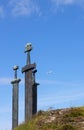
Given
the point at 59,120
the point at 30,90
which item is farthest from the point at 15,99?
the point at 59,120

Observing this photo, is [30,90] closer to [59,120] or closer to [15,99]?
[15,99]

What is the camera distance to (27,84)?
56.3 feet

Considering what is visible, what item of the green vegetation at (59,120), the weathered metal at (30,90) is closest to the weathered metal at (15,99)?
the weathered metal at (30,90)

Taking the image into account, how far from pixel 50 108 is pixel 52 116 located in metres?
0.72

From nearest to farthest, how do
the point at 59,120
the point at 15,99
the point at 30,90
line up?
the point at 59,120
the point at 30,90
the point at 15,99

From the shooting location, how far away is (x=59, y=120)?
42.8 feet

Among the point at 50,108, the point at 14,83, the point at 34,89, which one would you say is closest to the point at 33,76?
the point at 34,89

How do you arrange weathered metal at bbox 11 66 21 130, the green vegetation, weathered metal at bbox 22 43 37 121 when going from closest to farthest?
1. the green vegetation
2. weathered metal at bbox 22 43 37 121
3. weathered metal at bbox 11 66 21 130

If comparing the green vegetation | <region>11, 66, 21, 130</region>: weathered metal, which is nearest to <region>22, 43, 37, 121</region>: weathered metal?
<region>11, 66, 21, 130</region>: weathered metal

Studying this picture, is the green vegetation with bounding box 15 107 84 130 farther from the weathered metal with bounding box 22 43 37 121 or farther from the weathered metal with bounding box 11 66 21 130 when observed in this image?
the weathered metal with bounding box 11 66 21 130

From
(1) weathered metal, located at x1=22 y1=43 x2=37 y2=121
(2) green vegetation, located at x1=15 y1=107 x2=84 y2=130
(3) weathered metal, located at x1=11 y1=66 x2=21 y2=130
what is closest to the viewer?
(2) green vegetation, located at x1=15 y1=107 x2=84 y2=130

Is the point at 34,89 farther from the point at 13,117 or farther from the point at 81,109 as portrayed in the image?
the point at 81,109

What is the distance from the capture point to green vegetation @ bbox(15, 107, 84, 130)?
12555mm

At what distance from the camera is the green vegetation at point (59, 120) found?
494 inches
